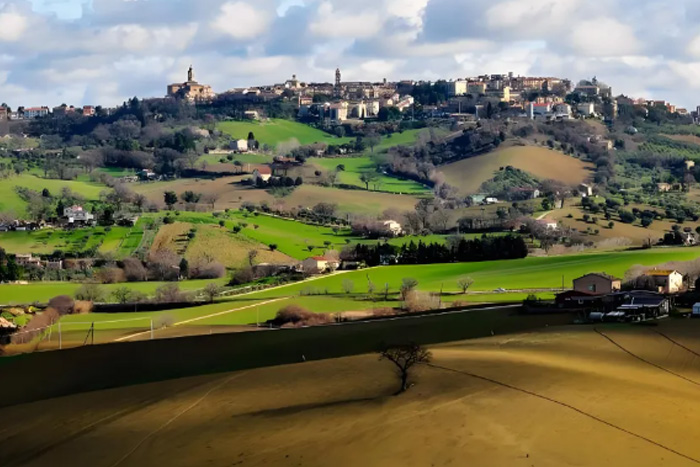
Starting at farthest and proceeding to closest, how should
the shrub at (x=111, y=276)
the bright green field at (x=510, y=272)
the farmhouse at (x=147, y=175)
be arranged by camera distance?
the farmhouse at (x=147, y=175)
the shrub at (x=111, y=276)
the bright green field at (x=510, y=272)

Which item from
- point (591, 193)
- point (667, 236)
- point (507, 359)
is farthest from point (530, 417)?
point (591, 193)

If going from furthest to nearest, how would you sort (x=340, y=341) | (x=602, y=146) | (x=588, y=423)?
1. (x=602, y=146)
2. (x=340, y=341)
3. (x=588, y=423)

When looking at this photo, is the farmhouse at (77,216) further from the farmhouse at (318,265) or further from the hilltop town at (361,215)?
the farmhouse at (318,265)

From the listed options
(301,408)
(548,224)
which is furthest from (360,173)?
(301,408)

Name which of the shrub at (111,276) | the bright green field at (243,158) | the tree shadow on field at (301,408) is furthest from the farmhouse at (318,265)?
the bright green field at (243,158)

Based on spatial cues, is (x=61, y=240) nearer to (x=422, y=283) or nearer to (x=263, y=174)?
(x=422, y=283)

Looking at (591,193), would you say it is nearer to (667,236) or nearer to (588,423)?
(667,236)
